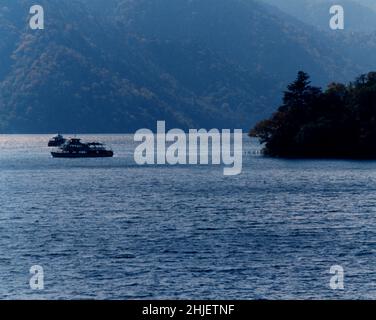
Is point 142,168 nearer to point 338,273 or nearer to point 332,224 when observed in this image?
point 332,224

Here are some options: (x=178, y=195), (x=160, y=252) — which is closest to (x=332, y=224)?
(x=160, y=252)

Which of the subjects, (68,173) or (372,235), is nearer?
(372,235)

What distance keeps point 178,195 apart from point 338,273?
66.8 meters

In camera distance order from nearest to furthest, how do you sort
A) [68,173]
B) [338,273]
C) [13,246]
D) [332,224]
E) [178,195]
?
[338,273], [13,246], [332,224], [178,195], [68,173]

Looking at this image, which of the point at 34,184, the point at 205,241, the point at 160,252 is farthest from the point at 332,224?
the point at 34,184

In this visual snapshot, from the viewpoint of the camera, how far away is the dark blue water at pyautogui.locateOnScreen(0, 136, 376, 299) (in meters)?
49.6

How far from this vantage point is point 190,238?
2776 inches

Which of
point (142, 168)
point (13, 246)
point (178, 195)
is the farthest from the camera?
point (142, 168)

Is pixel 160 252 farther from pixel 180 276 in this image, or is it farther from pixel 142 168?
pixel 142 168

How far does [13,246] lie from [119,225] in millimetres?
15678

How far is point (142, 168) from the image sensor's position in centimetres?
19262

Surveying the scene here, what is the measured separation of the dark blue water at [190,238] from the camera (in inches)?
1954

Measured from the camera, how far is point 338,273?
168ft
